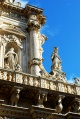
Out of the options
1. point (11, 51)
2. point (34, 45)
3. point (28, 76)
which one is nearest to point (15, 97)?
point (28, 76)

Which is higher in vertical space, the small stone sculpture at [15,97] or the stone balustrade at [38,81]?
the stone balustrade at [38,81]

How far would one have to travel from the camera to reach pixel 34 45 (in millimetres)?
16359

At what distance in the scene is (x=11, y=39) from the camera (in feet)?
53.6

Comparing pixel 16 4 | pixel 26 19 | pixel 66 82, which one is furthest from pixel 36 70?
pixel 16 4

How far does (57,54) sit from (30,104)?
4.69 meters

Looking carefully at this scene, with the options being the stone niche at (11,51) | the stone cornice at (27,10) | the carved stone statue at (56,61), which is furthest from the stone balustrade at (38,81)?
the stone cornice at (27,10)

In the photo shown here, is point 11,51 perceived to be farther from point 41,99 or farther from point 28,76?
point 41,99

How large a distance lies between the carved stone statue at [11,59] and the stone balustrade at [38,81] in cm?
207

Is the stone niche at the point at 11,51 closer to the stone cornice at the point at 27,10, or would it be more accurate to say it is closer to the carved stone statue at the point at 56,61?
the carved stone statue at the point at 56,61

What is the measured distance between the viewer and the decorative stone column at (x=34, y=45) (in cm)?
1528

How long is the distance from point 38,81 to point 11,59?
101 inches

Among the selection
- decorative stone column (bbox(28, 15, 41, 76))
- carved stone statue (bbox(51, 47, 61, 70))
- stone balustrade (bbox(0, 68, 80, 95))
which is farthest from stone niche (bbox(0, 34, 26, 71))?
stone balustrade (bbox(0, 68, 80, 95))

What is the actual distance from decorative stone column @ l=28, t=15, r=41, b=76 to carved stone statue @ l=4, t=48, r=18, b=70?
0.77 m

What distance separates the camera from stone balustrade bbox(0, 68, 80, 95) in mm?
12912
